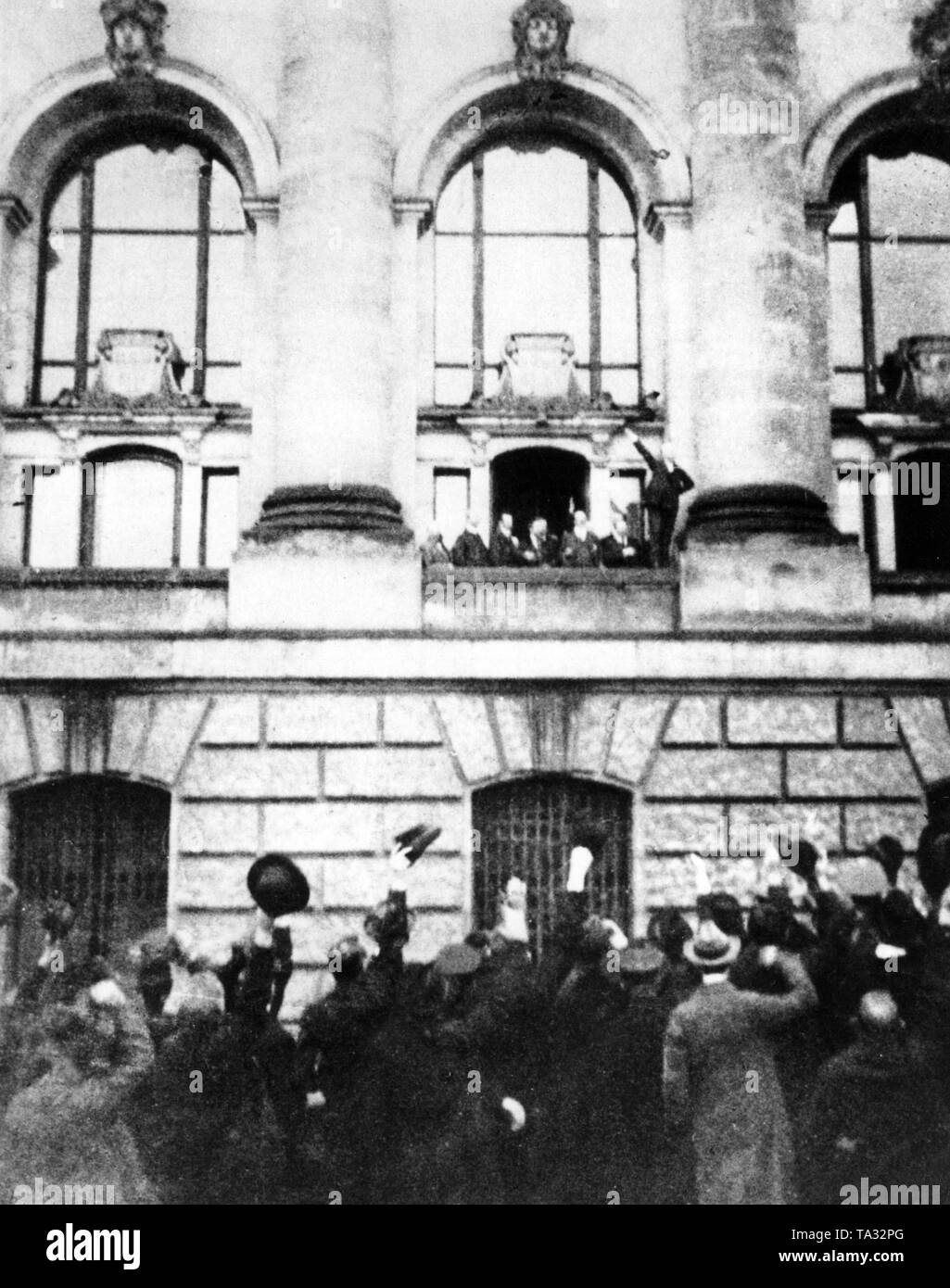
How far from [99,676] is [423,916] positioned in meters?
4.30

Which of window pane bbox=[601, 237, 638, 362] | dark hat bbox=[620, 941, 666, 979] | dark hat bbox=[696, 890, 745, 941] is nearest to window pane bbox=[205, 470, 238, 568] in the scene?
window pane bbox=[601, 237, 638, 362]

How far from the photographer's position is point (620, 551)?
57.6 ft

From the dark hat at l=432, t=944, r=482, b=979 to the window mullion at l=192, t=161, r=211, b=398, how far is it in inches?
314

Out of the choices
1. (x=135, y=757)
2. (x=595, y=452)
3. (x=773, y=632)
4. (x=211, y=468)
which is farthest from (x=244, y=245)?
(x=773, y=632)

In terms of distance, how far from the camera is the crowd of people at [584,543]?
17531mm

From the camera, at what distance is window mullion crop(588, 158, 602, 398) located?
19.3m

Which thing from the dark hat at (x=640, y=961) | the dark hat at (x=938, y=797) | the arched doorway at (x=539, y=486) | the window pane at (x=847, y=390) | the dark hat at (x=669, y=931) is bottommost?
the dark hat at (x=640, y=961)

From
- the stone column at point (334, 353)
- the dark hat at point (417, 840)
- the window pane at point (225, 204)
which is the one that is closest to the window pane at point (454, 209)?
the stone column at point (334, 353)

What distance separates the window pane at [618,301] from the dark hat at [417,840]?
265 inches

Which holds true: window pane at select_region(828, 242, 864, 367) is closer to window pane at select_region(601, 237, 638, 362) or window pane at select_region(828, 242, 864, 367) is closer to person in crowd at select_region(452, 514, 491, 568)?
window pane at select_region(601, 237, 638, 362)

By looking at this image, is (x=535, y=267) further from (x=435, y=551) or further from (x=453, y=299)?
(x=435, y=551)

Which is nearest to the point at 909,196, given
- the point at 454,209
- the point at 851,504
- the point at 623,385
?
the point at 851,504

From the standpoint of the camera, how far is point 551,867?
16484mm

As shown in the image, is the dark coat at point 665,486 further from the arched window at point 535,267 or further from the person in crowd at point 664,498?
the arched window at point 535,267
